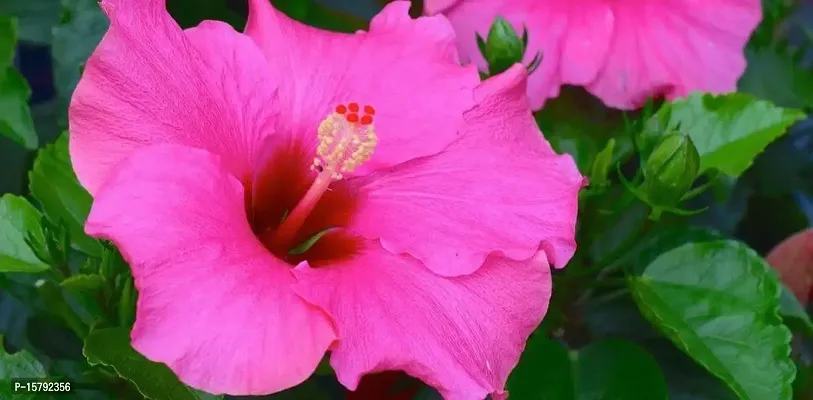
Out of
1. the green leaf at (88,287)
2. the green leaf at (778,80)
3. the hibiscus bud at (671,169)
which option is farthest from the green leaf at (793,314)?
the green leaf at (88,287)

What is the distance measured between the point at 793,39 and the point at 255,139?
53.3 inches

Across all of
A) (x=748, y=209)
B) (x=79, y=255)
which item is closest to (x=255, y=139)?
(x=79, y=255)

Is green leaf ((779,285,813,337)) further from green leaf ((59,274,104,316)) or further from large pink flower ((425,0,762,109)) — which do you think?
green leaf ((59,274,104,316))

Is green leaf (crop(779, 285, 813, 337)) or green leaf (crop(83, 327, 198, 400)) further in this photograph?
green leaf (crop(779, 285, 813, 337))

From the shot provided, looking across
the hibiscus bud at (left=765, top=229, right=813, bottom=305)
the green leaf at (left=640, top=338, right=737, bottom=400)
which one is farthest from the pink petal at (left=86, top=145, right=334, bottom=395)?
the hibiscus bud at (left=765, top=229, right=813, bottom=305)

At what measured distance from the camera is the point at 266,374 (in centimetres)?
58

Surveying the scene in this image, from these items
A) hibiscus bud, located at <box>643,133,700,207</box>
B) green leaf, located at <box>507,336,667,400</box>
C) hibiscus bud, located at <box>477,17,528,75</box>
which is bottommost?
green leaf, located at <box>507,336,667,400</box>

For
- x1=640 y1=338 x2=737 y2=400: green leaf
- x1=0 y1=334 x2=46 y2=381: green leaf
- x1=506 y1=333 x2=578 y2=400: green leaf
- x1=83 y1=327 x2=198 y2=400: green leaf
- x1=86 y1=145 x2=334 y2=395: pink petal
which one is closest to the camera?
x1=86 y1=145 x2=334 y2=395: pink petal

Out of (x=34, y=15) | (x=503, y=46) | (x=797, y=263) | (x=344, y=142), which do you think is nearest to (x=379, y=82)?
(x=344, y=142)

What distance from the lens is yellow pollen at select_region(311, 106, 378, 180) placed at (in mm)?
803

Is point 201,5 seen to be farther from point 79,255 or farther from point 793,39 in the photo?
point 793,39

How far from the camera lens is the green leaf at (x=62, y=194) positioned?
34.5 inches

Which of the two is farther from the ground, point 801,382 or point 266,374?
point 266,374

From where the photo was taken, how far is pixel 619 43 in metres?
1.05
